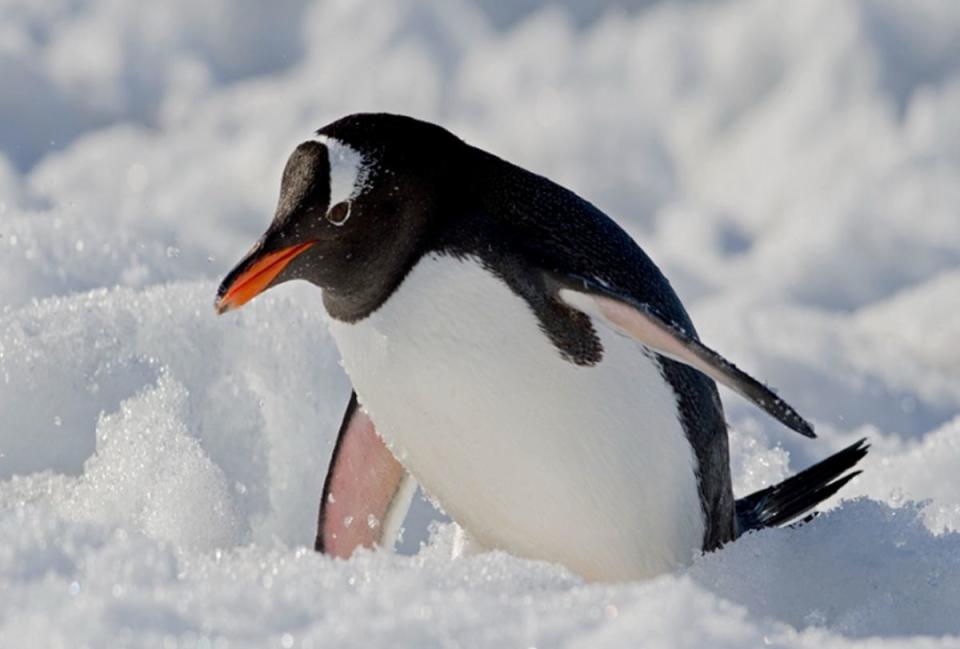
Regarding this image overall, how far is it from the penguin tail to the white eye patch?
2.56 feet

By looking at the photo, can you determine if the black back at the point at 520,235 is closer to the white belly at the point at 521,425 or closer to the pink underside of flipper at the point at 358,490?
the white belly at the point at 521,425

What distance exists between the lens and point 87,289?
3.21 metres

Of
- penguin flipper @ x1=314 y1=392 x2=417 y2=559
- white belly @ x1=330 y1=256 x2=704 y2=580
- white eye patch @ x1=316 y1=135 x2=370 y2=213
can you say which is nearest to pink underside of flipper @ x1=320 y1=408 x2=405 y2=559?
penguin flipper @ x1=314 y1=392 x2=417 y2=559

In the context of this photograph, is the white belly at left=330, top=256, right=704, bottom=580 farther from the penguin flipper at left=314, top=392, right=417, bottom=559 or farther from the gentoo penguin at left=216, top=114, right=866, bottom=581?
the penguin flipper at left=314, top=392, right=417, bottom=559

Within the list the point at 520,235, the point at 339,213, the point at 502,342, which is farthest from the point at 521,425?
the point at 339,213

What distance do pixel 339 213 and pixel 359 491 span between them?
21.0 inches

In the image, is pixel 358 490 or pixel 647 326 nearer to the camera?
pixel 647 326

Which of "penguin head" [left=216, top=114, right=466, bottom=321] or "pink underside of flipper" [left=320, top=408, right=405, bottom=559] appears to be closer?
"penguin head" [left=216, top=114, right=466, bottom=321]

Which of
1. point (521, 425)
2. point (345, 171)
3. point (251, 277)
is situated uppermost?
point (345, 171)

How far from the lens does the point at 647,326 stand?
1.81 metres

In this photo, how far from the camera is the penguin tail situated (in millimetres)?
2215

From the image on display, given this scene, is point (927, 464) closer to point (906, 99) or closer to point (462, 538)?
point (462, 538)

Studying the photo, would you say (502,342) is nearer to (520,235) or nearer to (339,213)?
(520,235)

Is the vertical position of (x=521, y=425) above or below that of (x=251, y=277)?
below
